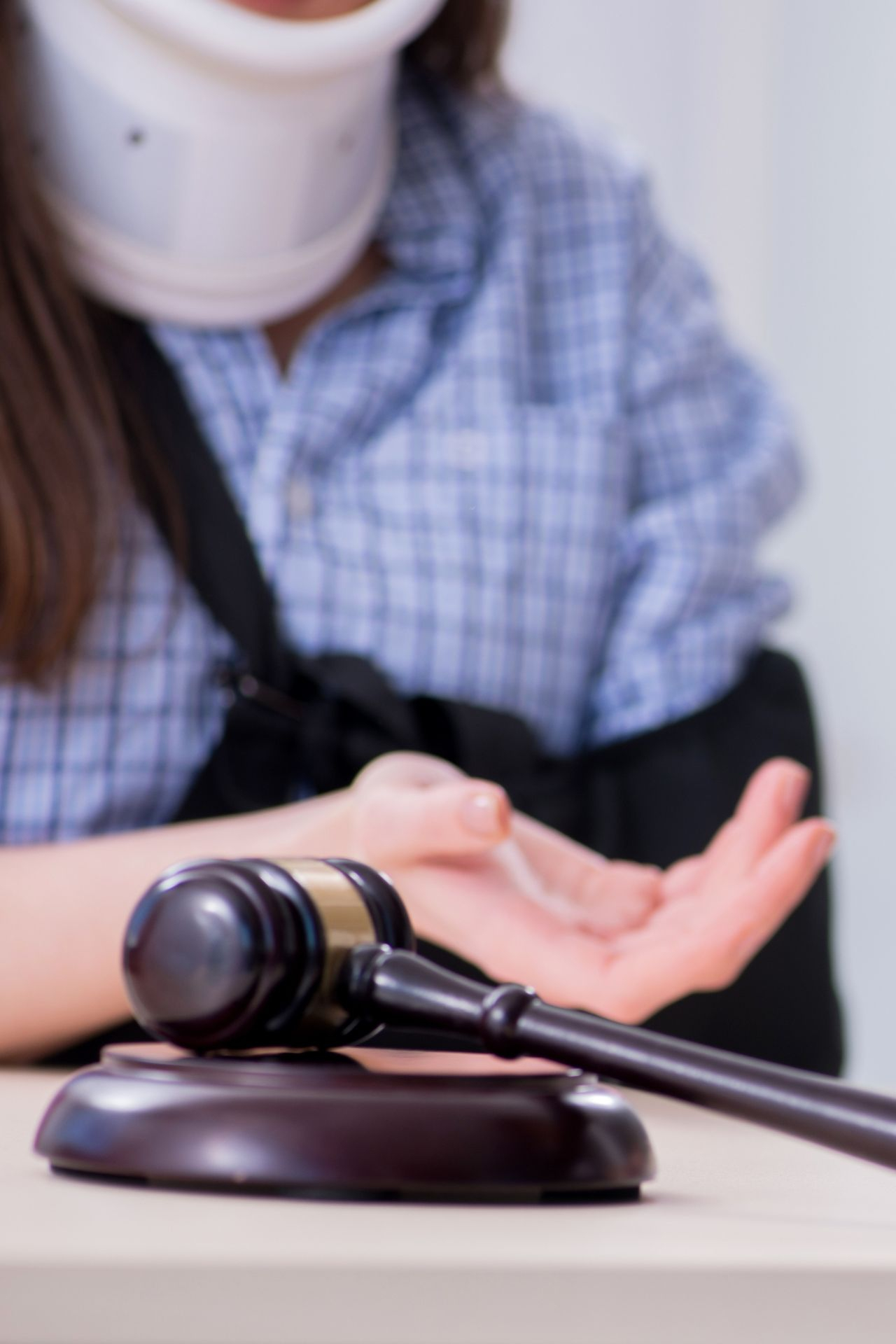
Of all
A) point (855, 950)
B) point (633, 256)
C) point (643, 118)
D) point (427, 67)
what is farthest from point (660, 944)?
point (643, 118)

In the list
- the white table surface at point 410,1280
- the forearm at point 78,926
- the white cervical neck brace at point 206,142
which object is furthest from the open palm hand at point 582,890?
the white cervical neck brace at point 206,142

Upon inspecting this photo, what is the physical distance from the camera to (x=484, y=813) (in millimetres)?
488

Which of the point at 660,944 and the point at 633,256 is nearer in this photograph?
the point at 660,944

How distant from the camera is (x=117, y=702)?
2.76 ft

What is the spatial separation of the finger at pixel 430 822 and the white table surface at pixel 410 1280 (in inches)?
8.1

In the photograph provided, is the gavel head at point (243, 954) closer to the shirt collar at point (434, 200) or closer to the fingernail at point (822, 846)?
the fingernail at point (822, 846)

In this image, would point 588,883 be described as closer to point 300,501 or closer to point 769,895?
point 769,895

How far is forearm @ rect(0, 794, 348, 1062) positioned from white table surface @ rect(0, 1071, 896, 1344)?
0.44 m

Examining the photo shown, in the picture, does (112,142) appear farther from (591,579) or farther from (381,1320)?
(381,1320)

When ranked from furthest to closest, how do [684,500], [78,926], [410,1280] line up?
[684,500], [78,926], [410,1280]

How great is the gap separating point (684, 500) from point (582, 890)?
0.41 m

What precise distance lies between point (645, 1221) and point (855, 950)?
6.33 feet

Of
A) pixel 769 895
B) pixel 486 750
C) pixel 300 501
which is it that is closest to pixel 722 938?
pixel 769 895

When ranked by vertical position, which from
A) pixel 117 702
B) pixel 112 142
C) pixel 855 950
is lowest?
pixel 855 950
